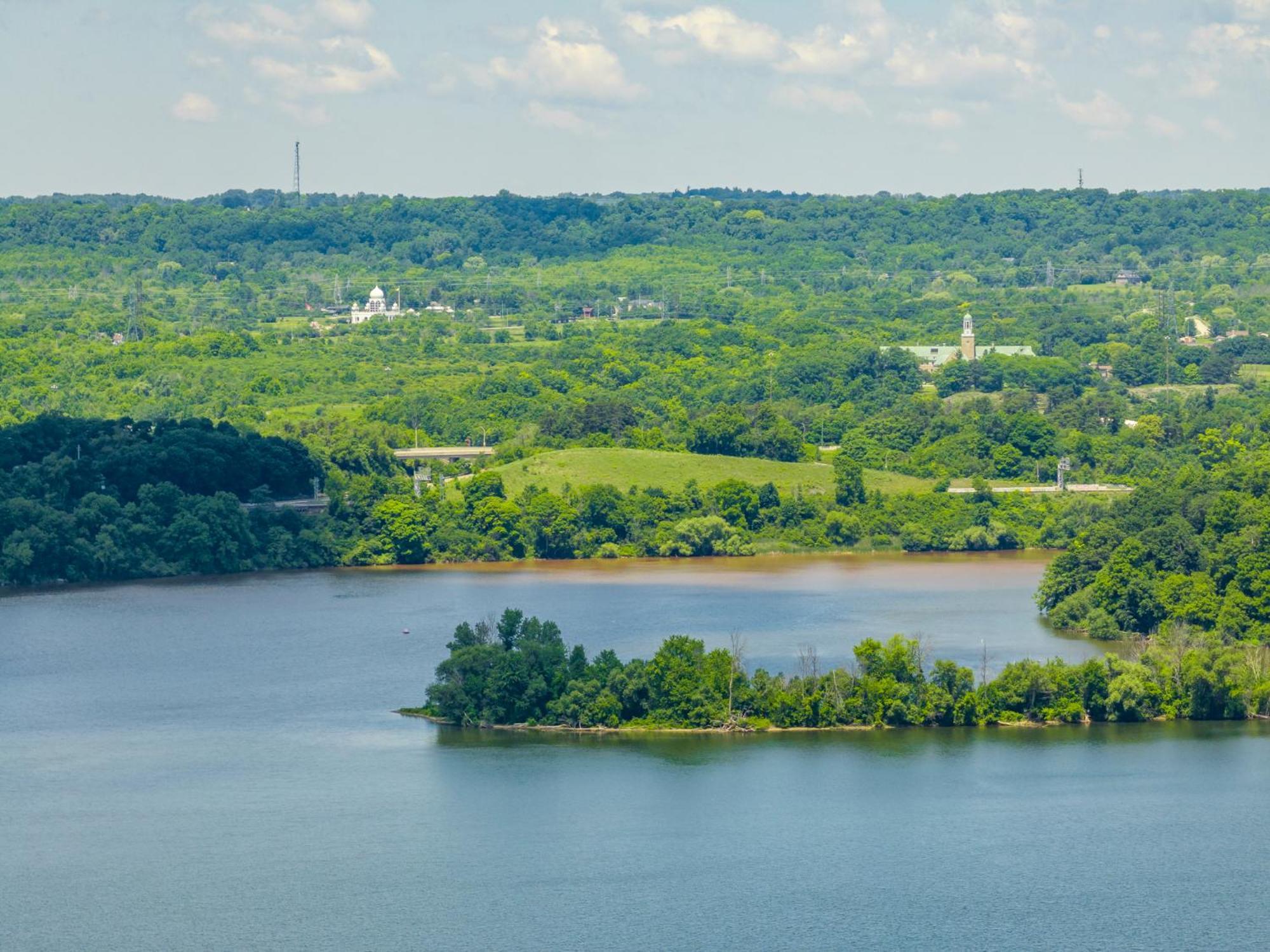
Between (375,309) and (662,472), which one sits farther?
(375,309)

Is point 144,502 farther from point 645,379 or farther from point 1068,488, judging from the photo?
point 645,379

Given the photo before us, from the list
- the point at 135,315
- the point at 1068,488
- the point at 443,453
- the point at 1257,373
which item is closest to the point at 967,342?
the point at 1257,373

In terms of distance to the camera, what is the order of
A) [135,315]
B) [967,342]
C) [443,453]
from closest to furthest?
[443,453] < [967,342] < [135,315]

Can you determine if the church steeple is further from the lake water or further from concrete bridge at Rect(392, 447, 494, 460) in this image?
the lake water

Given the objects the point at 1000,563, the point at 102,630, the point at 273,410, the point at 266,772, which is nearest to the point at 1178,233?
the point at 273,410

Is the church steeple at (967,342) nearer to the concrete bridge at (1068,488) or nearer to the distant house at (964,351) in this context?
the distant house at (964,351)

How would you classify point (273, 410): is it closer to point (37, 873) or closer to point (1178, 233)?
point (37, 873)
